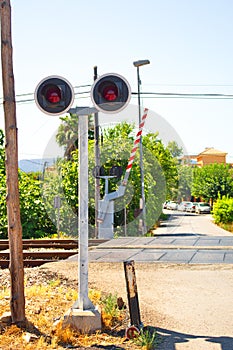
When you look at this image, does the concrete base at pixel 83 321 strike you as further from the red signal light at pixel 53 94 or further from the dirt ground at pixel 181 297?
the red signal light at pixel 53 94

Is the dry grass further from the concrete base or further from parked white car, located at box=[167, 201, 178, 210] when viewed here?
parked white car, located at box=[167, 201, 178, 210]

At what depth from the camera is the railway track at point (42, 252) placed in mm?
13396

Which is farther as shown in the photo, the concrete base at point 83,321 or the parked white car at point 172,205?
the parked white car at point 172,205

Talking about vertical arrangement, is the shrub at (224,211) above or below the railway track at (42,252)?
below

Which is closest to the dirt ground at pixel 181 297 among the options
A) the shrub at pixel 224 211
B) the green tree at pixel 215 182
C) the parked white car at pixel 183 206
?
the shrub at pixel 224 211

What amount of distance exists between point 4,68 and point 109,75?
1242 millimetres

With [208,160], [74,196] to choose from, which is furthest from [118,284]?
[208,160]

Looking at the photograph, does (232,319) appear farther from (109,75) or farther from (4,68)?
(4,68)

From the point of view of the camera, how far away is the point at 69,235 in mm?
25047

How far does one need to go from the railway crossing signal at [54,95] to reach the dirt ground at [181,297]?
2770 mm

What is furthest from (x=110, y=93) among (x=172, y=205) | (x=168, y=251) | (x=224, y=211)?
(x=172, y=205)

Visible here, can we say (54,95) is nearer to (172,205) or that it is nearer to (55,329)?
(55,329)

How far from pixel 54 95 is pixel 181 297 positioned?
374 cm

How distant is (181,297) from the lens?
8406 millimetres
